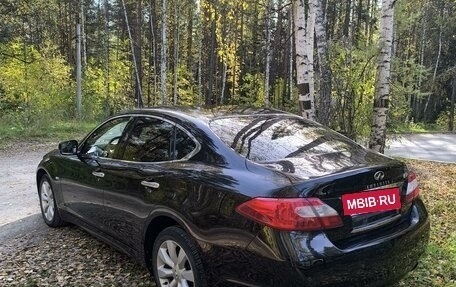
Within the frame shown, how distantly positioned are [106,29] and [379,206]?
1213 inches

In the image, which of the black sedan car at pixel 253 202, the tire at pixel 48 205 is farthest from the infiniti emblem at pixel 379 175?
the tire at pixel 48 205

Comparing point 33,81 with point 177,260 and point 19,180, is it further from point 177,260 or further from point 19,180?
point 177,260

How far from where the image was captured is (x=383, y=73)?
310 inches

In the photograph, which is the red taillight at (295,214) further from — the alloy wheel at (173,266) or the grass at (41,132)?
the grass at (41,132)

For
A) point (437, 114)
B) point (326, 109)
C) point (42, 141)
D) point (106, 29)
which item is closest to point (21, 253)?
point (326, 109)

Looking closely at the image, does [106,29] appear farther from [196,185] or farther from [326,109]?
[196,185]

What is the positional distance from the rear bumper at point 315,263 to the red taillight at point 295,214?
7 centimetres

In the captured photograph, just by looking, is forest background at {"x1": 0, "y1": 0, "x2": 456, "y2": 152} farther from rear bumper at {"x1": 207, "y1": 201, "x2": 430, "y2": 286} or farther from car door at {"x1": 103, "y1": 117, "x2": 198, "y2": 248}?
rear bumper at {"x1": 207, "y1": 201, "x2": 430, "y2": 286}

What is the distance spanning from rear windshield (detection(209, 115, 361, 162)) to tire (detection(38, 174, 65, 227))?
284cm

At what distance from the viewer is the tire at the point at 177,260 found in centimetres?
294

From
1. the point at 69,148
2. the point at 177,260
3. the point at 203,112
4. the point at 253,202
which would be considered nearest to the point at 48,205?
the point at 69,148

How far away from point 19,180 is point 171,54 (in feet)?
85.1

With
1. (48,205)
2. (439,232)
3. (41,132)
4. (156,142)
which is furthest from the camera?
(41,132)

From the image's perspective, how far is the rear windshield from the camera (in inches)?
123
